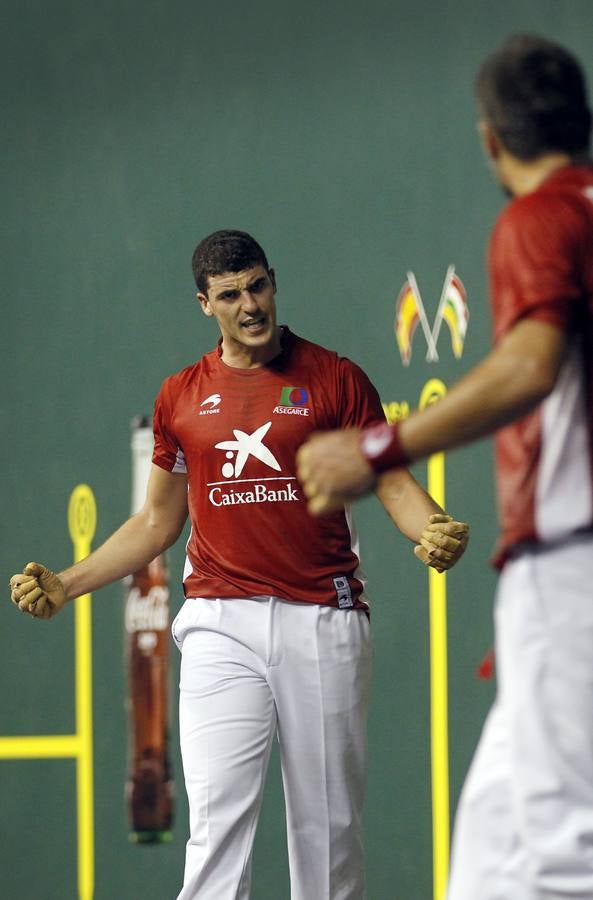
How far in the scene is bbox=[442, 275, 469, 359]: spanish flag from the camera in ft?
14.2

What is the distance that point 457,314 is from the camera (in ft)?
14.2

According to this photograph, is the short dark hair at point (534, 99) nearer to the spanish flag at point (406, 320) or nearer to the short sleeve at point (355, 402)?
the short sleeve at point (355, 402)

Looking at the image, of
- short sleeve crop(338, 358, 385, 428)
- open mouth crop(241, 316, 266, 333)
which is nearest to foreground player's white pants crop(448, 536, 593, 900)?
short sleeve crop(338, 358, 385, 428)

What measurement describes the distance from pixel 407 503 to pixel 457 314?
1097 millimetres

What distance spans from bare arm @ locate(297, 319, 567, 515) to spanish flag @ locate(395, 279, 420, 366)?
2.41m

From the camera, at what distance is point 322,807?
11.0 ft

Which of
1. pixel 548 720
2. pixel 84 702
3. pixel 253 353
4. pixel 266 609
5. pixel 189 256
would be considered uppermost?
pixel 189 256

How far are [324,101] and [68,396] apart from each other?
1.22 meters

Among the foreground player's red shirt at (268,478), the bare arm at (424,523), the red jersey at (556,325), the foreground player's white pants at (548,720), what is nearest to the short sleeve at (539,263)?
the red jersey at (556,325)

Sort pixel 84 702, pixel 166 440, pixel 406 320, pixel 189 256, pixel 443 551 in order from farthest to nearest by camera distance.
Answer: pixel 84 702
pixel 189 256
pixel 406 320
pixel 166 440
pixel 443 551

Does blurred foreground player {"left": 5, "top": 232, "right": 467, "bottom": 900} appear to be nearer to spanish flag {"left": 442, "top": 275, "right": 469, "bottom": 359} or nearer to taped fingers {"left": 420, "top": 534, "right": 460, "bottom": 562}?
taped fingers {"left": 420, "top": 534, "right": 460, "bottom": 562}

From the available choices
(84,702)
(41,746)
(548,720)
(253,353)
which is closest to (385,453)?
(548,720)

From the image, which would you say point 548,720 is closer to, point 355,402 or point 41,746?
point 355,402

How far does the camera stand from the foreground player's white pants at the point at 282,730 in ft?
10.8
